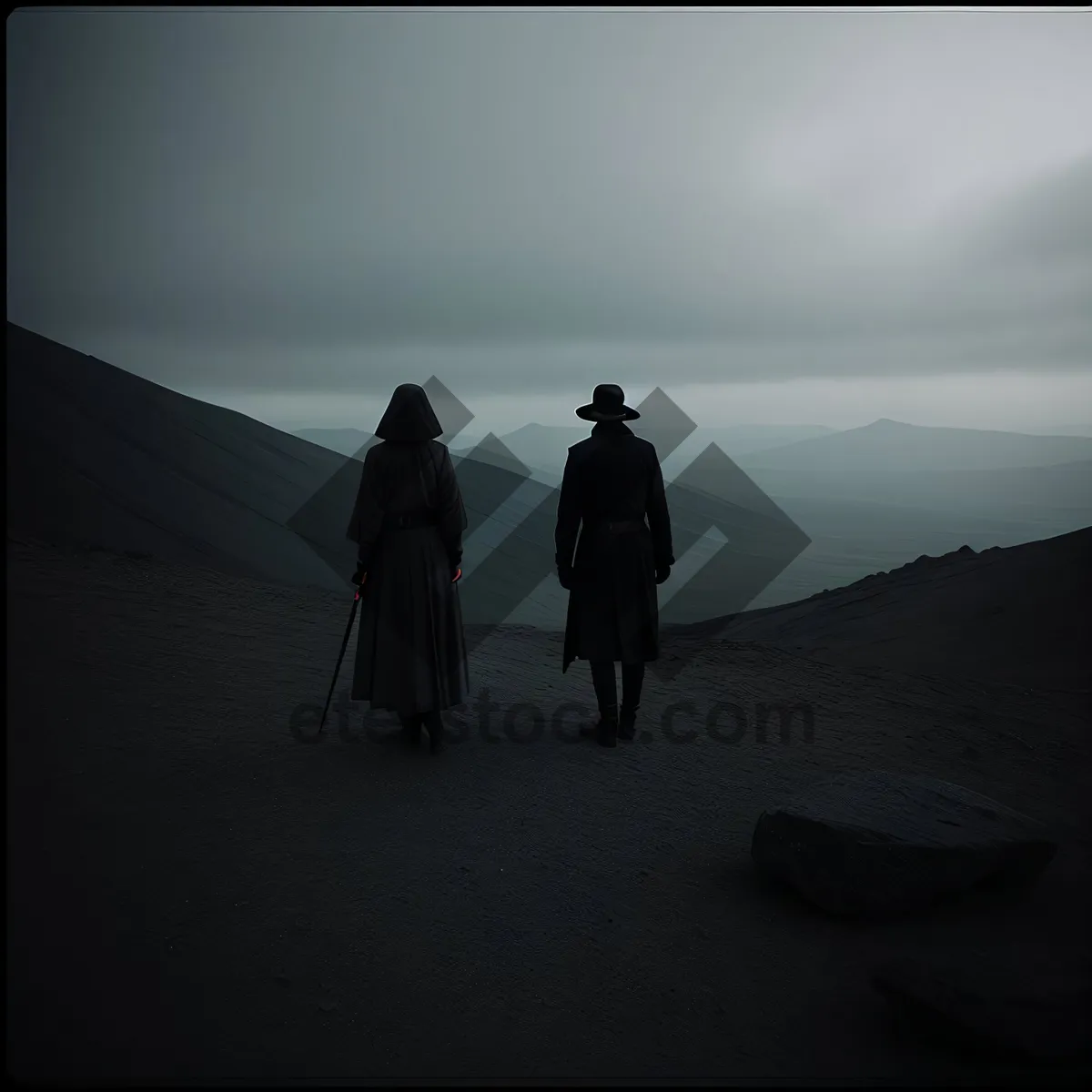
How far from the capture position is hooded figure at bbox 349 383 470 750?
4.18 metres

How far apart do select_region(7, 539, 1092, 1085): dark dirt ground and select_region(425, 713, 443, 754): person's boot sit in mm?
98

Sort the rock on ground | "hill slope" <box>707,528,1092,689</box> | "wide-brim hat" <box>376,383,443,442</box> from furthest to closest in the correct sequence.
A: "hill slope" <box>707,528,1092,689</box> → "wide-brim hat" <box>376,383,443,442</box> → the rock on ground

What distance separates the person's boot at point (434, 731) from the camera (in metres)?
4.29

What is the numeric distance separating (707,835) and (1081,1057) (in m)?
1.74

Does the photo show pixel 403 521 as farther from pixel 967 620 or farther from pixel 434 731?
pixel 967 620

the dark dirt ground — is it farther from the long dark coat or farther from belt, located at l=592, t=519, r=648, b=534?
belt, located at l=592, t=519, r=648, b=534

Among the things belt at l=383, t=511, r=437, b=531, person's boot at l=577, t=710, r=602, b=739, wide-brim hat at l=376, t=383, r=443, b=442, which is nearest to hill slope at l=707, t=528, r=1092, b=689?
person's boot at l=577, t=710, r=602, b=739

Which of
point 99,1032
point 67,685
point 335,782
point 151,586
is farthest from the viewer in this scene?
point 151,586

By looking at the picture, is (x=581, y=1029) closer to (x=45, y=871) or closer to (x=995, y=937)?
(x=995, y=937)

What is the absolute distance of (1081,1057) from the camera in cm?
202

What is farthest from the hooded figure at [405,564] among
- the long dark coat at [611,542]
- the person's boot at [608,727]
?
the person's boot at [608,727]

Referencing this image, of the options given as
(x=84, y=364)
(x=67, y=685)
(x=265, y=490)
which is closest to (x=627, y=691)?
(x=67, y=685)

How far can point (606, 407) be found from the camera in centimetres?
454

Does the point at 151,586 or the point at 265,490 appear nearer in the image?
the point at 151,586
